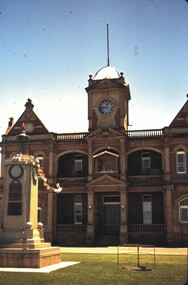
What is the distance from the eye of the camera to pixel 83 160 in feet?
121

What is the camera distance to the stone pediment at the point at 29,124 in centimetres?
3731

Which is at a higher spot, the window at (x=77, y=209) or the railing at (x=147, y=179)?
the railing at (x=147, y=179)

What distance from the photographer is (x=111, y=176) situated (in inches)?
1319

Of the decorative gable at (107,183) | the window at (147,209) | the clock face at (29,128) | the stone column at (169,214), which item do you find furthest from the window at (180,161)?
the clock face at (29,128)

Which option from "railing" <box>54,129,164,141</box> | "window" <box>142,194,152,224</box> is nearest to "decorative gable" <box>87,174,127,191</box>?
"window" <box>142,194,152,224</box>

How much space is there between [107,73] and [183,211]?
605 inches

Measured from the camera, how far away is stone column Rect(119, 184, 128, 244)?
32.1m

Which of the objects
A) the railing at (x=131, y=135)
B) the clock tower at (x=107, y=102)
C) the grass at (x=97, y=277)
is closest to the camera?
the grass at (x=97, y=277)

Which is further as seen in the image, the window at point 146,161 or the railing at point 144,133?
the window at point 146,161

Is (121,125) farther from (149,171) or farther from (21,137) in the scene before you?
(21,137)

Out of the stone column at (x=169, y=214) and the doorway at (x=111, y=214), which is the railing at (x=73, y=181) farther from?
the stone column at (x=169, y=214)

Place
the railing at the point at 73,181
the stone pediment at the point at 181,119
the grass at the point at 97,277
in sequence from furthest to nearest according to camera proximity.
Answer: the railing at the point at 73,181 < the stone pediment at the point at 181,119 < the grass at the point at 97,277

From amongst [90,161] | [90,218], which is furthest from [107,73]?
[90,218]

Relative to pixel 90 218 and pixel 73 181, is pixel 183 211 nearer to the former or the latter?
pixel 90 218
